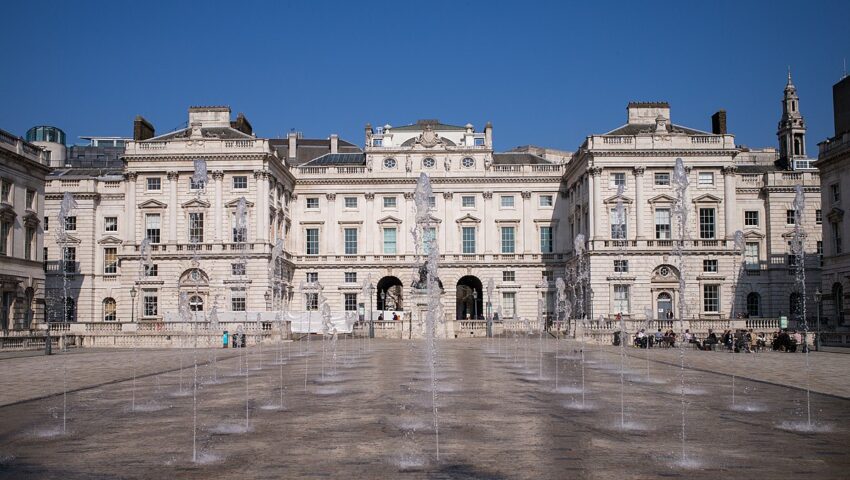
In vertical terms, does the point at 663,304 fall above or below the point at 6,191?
below

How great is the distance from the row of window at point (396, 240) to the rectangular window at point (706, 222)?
43.4ft

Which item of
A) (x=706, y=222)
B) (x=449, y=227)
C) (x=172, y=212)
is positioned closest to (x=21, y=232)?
(x=172, y=212)

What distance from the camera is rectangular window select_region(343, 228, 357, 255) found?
70.8 meters

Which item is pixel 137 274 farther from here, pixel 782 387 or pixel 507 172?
pixel 782 387

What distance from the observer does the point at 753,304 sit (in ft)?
217

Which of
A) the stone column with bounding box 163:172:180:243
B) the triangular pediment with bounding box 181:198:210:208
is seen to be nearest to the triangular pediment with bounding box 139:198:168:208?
Answer: the stone column with bounding box 163:172:180:243

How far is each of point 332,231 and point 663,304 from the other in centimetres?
2754

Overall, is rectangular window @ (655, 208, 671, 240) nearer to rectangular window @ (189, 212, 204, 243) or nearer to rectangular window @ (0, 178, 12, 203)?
rectangular window @ (189, 212, 204, 243)

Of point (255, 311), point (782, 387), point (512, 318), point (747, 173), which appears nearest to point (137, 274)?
point (255, 311)

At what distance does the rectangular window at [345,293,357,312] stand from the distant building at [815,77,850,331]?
115 feet

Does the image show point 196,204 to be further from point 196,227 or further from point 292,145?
point 292,145

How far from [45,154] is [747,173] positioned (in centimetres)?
5178

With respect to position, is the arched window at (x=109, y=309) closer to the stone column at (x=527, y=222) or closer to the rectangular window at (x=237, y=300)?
the rectangular window at (x=237, y=300)

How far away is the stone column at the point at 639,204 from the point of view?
61.0 meters
